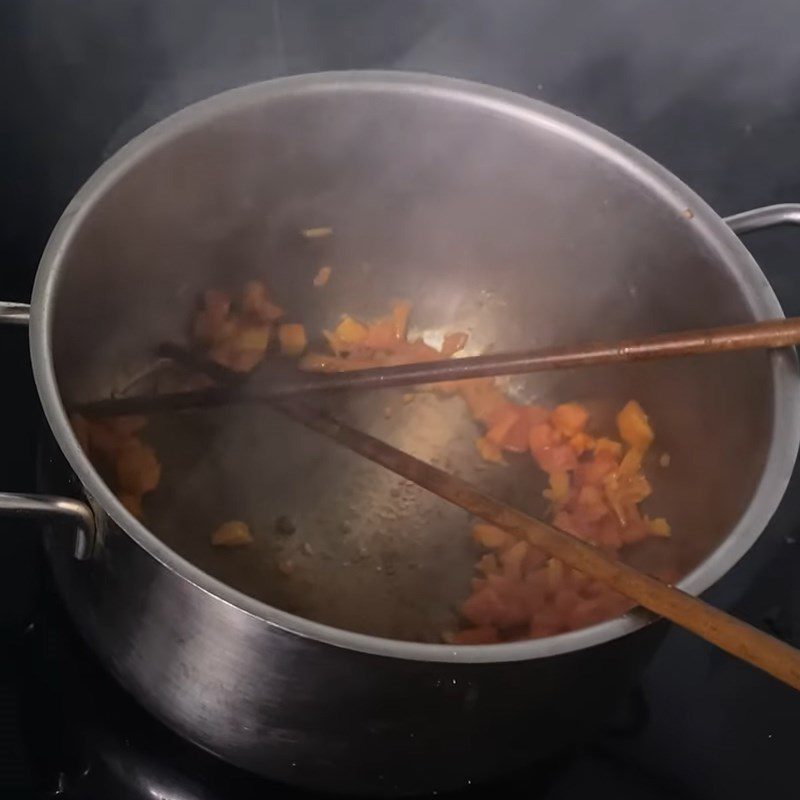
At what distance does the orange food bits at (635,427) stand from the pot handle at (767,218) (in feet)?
0.84

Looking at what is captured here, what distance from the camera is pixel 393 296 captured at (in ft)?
4.33

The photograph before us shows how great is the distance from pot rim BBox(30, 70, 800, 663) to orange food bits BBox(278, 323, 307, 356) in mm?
312

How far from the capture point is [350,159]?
118cm

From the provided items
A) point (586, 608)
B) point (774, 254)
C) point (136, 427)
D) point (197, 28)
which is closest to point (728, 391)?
point (586, 608)

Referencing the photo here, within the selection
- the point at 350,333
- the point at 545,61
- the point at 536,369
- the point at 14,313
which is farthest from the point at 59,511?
the point at 545,61

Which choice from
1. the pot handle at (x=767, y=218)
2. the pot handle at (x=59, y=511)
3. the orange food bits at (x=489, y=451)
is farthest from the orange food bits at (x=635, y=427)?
the pot handle at (x=59, y=511)

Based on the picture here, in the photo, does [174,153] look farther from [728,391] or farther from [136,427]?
[728,391]

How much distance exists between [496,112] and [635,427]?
391 millimetres

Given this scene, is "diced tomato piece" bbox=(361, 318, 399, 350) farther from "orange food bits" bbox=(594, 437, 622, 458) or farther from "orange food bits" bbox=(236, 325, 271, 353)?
"orange food bits" bbox=(594, 437, 622, 458)

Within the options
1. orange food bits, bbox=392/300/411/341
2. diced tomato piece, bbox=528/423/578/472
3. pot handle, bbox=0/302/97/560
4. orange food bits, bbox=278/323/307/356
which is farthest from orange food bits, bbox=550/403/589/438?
pot handle, bbox=0/302/97/560

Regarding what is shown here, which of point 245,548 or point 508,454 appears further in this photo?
point 508,454

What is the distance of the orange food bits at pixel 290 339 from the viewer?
1.28 m

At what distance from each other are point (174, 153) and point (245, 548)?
0.42 meters

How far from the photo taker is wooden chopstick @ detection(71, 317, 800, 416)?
2.97 ft
